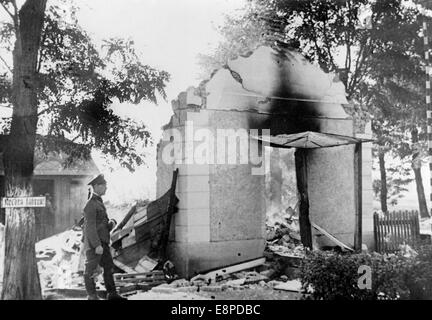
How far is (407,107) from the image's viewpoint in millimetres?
19531

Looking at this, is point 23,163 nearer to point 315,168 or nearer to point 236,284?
point 236,284

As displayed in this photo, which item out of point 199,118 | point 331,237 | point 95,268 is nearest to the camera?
point 95,268

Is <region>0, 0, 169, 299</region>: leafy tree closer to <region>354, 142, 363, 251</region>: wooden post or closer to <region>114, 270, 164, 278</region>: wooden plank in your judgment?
<region>114, 270, 164, 278</region>: wooden plank

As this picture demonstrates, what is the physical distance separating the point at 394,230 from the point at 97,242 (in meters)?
8.97

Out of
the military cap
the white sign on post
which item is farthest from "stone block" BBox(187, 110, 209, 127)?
the white sign on post

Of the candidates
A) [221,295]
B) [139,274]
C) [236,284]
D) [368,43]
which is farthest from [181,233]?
[368,43]

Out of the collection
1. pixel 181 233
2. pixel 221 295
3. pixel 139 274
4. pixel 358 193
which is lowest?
pixel 221 295

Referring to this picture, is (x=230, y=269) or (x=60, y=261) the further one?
(x=60, y=261)

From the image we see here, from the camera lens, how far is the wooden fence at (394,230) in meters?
13.0

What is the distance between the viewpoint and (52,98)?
392 inches

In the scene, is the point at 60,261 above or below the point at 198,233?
below

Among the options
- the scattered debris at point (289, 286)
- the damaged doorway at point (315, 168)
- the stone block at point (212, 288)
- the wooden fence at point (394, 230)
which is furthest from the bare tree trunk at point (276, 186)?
the stone block at point (212, 288)

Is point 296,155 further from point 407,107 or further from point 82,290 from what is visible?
point 407,107
